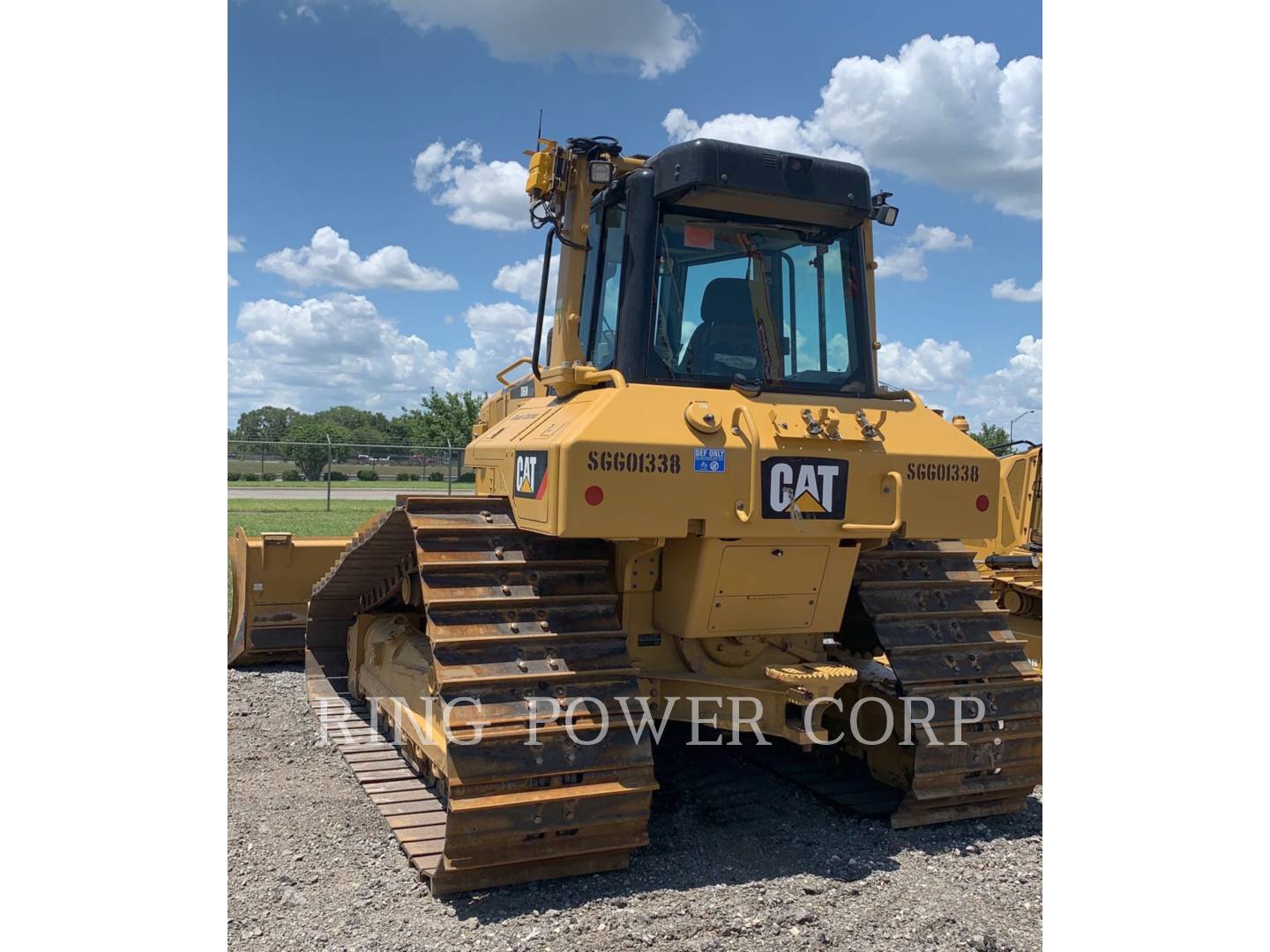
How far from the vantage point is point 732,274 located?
5.46 m

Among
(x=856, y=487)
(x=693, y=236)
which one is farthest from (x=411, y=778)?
(x=693, y=236)

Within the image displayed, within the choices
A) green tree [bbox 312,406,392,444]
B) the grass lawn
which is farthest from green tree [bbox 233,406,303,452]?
the grass lawn

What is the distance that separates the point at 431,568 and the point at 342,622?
153 inches

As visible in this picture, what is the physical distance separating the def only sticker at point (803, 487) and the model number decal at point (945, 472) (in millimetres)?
423

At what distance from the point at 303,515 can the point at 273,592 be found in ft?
44.6

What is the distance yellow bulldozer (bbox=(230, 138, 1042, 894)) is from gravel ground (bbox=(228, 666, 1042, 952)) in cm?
19

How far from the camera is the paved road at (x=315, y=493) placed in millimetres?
27062

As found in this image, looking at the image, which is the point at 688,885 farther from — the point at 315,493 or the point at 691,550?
the point at 315,493

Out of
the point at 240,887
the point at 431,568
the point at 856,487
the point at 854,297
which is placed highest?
the point at 854,297

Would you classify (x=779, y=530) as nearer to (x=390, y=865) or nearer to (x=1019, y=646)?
(x=1019, y=646)

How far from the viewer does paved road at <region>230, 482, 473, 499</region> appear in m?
27.1

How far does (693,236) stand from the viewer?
5.37 metres

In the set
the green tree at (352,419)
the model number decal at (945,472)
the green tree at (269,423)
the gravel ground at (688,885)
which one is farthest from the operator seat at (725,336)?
the green tree at (352,419)

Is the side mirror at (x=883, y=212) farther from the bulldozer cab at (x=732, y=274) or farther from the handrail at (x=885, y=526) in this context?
the handrail at (x=885, y=526)
